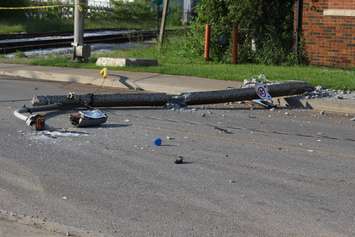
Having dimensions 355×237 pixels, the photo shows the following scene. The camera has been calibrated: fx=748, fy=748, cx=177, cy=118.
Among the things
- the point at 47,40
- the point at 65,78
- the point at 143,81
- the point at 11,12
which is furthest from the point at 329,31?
the point at 11,12

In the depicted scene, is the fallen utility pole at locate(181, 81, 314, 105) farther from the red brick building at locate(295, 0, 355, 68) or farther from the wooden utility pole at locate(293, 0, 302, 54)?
the wooden utility pole at locate(293, 0, 302, 54)

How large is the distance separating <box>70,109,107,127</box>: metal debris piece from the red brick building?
994cm

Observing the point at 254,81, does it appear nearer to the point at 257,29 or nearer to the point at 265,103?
the point at 265,103

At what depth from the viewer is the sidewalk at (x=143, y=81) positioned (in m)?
13.2

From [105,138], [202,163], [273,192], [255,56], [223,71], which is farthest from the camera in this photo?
[255,56]

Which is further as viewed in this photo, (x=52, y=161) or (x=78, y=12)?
(x=78, y=12)

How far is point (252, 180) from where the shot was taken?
7863 millimetres

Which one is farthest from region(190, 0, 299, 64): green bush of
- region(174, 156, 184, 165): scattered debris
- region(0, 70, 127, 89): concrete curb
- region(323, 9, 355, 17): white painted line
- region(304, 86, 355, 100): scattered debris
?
region(174, 156, 184, 165): scattered debris

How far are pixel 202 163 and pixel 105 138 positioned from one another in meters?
1.92

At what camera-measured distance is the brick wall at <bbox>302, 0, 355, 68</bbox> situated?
19094 mm

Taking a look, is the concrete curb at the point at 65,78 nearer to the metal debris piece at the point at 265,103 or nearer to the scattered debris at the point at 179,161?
the metal debris piece at the point at 265,103

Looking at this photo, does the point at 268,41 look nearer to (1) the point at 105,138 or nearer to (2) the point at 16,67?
(2) the point at 16,67

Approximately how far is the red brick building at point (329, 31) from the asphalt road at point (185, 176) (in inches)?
294

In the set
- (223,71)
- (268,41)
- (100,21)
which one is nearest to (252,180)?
(223,71)
